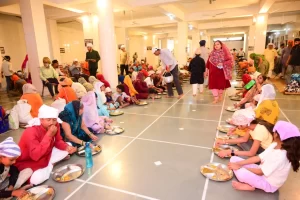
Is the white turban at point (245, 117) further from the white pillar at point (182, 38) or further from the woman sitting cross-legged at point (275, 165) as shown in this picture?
the white pillar at point (182, 38)

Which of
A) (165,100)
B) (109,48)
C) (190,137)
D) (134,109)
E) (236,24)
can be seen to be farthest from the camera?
(236,24)

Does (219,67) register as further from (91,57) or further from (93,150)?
(91,57)

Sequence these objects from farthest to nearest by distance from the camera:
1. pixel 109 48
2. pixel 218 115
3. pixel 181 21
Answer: pixel 181 21 < pixel 109 48 < pixel 218 115

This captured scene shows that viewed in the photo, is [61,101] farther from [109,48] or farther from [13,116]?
[109,48]

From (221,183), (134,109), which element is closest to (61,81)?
(134,109)

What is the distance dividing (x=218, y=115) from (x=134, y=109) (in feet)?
5.83

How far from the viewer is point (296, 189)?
5.90ft

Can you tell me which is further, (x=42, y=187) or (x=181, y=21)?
(x=181, y=21)

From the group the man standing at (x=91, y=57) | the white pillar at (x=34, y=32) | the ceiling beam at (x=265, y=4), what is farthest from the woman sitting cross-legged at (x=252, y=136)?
the ceiling beam at (x=265, y=4)

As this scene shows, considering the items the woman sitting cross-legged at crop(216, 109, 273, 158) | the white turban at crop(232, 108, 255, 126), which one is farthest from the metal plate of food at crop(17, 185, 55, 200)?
the white turban at crop(232, 108, 255, 126)

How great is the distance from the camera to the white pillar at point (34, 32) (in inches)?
231

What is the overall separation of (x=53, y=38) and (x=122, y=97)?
6.93 metres

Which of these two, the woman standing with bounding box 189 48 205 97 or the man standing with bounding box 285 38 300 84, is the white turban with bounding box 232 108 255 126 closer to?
the woman standing with bounding box 189 48 205 97

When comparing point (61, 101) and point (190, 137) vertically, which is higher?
point (61, 101)
